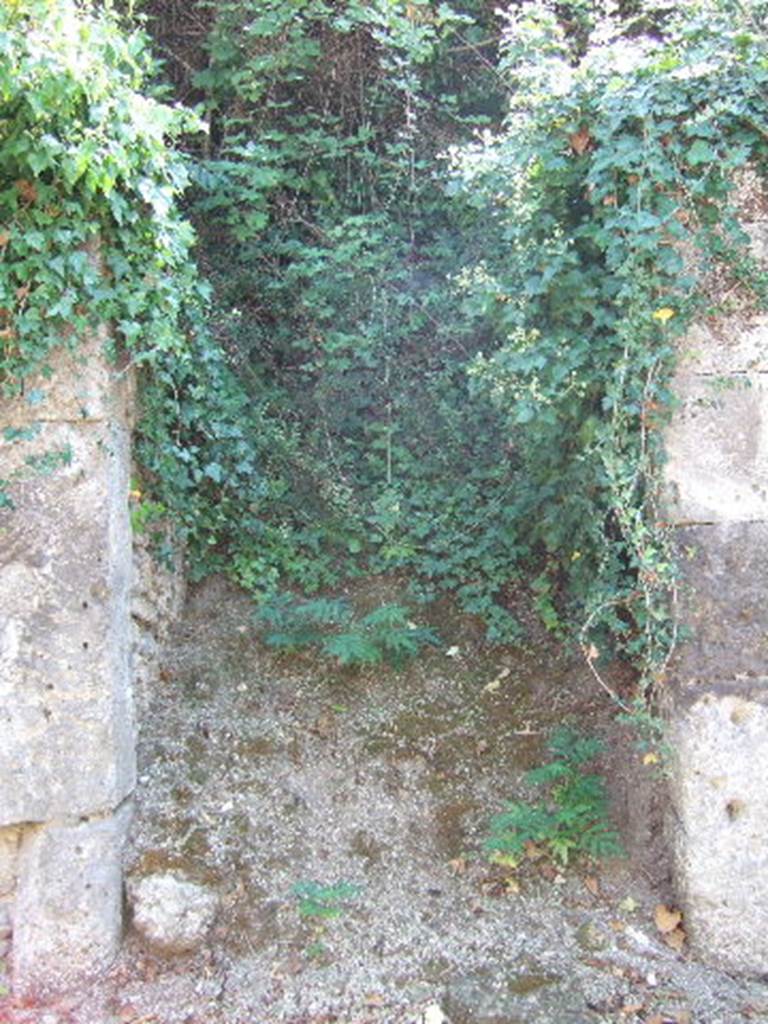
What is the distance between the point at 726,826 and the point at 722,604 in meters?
0.75

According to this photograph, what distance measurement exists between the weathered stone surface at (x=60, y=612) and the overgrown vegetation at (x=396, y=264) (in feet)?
0.71

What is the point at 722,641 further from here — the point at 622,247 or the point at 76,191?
the point at 76,191

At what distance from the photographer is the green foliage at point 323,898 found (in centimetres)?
310

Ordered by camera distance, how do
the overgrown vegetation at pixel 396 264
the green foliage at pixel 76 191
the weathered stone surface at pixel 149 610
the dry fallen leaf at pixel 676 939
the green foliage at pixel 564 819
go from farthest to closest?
1. the weathered stone surface at pixel 149 610
2. the green foliage at pixel 564 819
3. the dry fallen leaf at pixel 676 939
4. the overgrown vegetation at pixel 396 264
5. the green foliage at pixel 76 191

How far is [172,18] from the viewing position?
5035 millimetres

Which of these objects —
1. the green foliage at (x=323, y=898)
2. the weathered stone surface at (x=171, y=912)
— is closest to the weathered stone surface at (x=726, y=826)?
the green foliage at (x=323, y=898)

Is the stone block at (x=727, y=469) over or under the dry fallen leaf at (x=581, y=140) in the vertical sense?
under

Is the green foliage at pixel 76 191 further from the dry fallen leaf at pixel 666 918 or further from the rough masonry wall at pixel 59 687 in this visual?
the dry fallen leaf at pixel 666 918

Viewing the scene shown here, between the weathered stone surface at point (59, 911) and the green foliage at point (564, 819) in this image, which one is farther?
the green foliage at point (564, 819)

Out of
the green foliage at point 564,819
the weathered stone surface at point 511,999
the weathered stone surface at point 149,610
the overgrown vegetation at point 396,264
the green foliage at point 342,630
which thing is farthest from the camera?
the green foliage at point 342,630

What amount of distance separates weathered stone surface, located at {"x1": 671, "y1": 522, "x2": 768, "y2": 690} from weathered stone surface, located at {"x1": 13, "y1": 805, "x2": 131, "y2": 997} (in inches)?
82.0

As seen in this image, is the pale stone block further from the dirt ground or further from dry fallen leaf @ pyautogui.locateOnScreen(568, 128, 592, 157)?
dry fallen leaf @ pyautogui.locateOnScreen(568, 128, 592, 157)

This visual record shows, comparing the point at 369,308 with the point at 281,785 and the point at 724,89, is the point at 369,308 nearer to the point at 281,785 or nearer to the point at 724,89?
the point at 724,89

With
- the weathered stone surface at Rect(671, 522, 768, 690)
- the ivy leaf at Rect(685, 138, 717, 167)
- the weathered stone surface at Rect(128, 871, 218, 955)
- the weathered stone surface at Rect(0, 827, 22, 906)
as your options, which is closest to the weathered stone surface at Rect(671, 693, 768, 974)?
the weathered stone surface at Rect(671, 522, 768, 690)
